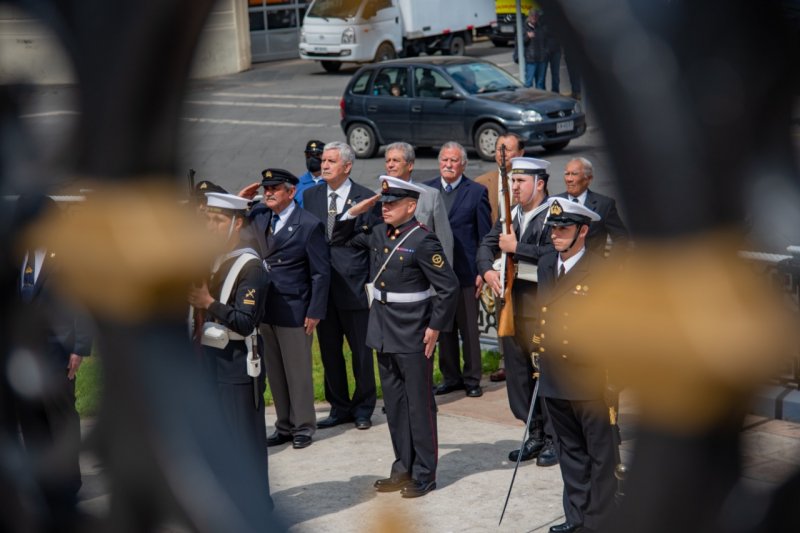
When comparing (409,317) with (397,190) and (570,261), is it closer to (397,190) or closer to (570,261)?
(397,190)

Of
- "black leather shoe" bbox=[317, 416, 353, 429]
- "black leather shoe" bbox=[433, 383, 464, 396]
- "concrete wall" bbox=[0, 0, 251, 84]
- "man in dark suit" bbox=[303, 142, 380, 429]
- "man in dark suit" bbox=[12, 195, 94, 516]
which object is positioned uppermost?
"concrete wall" bbox=[0, 0, 251, 84]

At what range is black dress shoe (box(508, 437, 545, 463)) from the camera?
672 centimetres

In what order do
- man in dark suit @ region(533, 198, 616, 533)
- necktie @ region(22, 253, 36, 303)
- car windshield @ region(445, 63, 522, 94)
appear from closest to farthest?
necktie @ region(22, 253, 36, 303)
man in dark suit @ region(533, 198, 616, 533)
car windshield @ region(445, 63, 522, 94)

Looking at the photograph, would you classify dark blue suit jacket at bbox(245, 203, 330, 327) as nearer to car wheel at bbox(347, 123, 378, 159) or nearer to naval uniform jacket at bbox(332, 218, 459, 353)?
naval uniform jacket at bbox(332, 218, 459, 353)

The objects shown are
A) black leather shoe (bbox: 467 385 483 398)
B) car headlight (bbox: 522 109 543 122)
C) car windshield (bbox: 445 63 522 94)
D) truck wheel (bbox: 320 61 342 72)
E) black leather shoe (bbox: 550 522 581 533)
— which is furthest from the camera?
truck wheel (bbox: 320 61 342 72)

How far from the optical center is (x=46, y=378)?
1.21 m

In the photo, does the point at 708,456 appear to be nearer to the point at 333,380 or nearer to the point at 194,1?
the point at 194,1

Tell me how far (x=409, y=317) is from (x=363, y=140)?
10.3 m

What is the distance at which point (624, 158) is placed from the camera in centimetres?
65

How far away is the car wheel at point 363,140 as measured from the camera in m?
16.3

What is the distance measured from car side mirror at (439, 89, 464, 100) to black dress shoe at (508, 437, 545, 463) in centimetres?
921

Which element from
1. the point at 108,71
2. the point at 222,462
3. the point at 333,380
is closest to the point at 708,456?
the point at 222,462

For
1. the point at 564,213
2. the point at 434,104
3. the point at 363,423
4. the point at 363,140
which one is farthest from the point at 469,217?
the point at 363,140

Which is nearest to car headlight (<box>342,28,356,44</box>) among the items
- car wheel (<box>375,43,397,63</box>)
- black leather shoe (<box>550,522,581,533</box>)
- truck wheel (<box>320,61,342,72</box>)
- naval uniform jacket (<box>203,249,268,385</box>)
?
car wheel (<box>375,43,397,63</box>)
